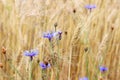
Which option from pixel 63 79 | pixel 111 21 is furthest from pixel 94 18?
pixel 63 79

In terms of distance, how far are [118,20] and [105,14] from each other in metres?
0.16

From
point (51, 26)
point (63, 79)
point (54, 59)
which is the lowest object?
point (63, 79)

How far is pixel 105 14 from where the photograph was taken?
188 centimetres

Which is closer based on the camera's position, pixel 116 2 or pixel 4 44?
pixel 4 44

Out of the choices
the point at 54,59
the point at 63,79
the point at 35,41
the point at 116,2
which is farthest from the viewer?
the point at 116,2

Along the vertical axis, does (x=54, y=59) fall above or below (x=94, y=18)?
below

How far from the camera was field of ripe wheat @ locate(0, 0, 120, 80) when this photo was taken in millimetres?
1521

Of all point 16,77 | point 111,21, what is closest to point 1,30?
point 16,77

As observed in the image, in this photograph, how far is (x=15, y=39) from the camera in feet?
5.51

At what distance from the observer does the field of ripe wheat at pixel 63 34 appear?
4.99 feet

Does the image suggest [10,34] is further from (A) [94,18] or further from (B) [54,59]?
(B) [54,59]

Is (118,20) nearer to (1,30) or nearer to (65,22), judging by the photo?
(65,22)

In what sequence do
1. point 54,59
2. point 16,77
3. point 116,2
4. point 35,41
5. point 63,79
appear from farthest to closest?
point 116,2
point 35,41
point 63,79
point 16,77
point 54,59

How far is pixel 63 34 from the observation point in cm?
173
